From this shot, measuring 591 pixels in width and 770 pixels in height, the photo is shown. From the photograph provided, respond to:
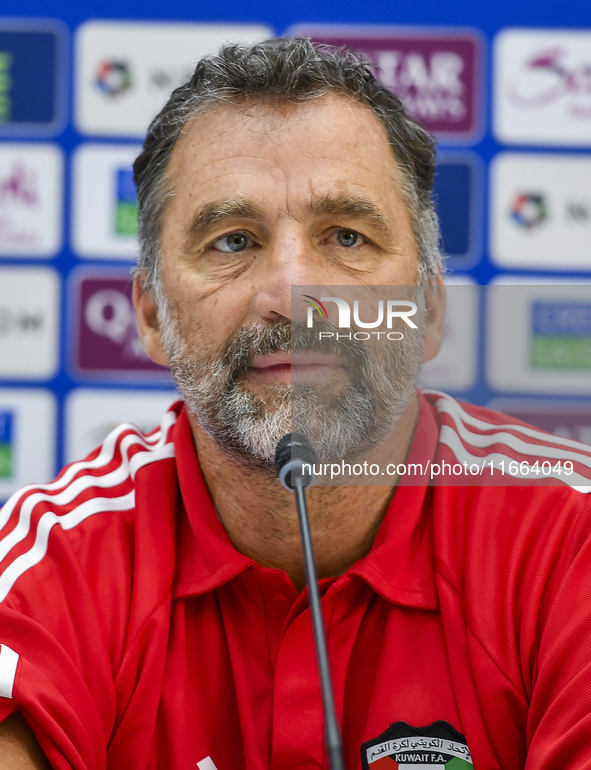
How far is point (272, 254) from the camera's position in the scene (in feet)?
3.00

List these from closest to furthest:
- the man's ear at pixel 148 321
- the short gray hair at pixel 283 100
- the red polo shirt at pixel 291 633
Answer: the red polo shirt at pixel 291 633
the short gray hair at pixel 283 100
the man's ear at pixel 148 321

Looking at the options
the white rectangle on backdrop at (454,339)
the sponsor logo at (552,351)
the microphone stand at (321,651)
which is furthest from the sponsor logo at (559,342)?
the microphone stand at (321,651)

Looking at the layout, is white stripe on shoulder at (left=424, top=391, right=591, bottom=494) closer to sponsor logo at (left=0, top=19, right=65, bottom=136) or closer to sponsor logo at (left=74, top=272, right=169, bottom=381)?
sponsor logo at (left=74, top=272, right=169, bottom=381)

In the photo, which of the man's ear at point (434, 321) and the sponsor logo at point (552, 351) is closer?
the man's ear at point (434, 321)

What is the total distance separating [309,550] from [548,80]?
149 cm

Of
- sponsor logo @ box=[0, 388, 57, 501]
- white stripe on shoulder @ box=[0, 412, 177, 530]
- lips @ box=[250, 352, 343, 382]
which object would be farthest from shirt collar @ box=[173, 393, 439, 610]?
sponsor logo @ box=[0, 388, 57, 501]

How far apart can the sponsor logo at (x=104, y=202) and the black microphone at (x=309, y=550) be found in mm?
1153

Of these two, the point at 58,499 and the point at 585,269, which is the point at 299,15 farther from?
the point at 58,499

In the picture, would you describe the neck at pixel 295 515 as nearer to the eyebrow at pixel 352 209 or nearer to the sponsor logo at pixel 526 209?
the eyebrow at pixel 352 209

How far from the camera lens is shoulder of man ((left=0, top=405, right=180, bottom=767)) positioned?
2.48 feet

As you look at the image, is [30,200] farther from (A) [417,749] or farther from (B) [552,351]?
(A) [417,749]

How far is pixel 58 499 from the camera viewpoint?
3.28 ft

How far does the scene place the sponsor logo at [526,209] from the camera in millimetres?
1742

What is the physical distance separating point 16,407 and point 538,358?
1.18 metres
